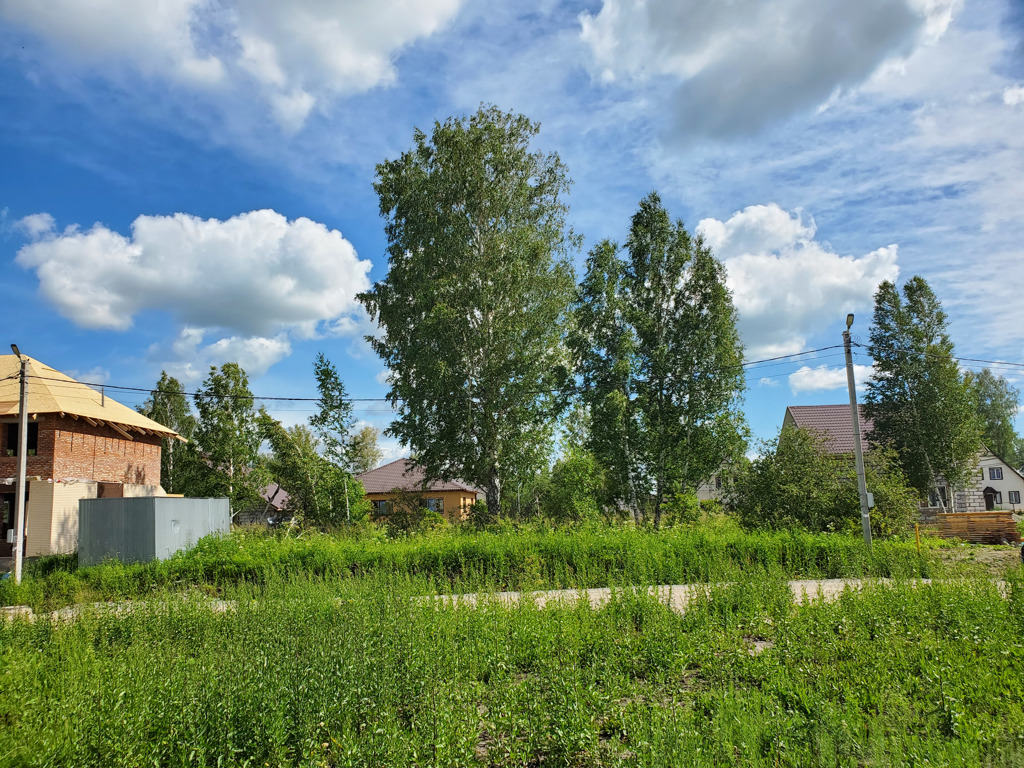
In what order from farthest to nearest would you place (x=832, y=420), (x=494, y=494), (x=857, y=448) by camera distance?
(x=832, y=420) → (x=494, y=494) → (x=857, y=448)

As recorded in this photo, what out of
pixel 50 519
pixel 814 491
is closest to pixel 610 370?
pixel 814 491

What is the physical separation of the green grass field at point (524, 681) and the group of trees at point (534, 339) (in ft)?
45.8

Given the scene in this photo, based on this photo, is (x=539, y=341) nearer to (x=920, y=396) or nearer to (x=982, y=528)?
(x=982, y=528)

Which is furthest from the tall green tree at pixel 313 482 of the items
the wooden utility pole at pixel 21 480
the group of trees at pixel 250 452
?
the wooden utility pole at pixel 21 480

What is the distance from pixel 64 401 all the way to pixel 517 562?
2244 centimetres

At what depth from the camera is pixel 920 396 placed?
98.7 feet

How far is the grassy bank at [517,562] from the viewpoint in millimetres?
11094

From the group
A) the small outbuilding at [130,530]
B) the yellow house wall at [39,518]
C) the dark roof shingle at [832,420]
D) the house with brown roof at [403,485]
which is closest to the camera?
the small outbuilding at [130,530]

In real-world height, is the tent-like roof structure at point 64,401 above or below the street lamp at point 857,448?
above

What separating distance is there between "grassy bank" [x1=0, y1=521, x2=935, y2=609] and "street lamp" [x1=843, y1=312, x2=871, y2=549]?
4.76 ft

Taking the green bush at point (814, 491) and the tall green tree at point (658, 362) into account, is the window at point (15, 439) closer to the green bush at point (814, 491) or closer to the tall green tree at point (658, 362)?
the tall green tree at point (658, 362)

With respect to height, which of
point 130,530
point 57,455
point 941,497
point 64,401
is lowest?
point 941,497

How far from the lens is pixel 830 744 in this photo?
365 centimetres

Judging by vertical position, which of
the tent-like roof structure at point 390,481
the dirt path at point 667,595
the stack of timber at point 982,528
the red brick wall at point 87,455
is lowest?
the stack of timber at point 982,528
